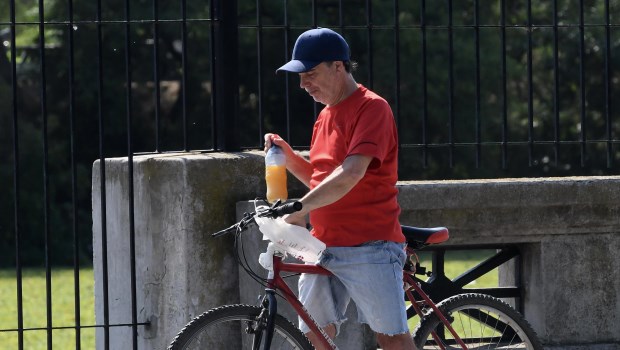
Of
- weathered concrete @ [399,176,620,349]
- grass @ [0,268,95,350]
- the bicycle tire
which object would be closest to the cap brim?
the bicycle tire

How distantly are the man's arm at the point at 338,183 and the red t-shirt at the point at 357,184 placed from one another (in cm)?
13

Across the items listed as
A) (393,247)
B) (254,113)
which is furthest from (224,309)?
(254,113)

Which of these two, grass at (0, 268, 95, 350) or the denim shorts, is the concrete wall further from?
grass at (0, 268, 95, 350)

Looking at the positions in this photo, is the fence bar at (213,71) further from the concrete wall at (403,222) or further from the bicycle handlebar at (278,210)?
the bicycle handlebar at (278,210)

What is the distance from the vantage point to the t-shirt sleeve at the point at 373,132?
5.49 metres

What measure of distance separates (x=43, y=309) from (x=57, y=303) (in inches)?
9.4

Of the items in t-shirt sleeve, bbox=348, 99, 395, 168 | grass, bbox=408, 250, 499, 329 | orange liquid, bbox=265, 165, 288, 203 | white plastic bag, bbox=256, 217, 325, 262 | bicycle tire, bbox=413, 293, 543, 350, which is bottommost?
grass, bbox=408, 250, 499, 329

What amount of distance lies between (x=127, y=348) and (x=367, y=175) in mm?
2316

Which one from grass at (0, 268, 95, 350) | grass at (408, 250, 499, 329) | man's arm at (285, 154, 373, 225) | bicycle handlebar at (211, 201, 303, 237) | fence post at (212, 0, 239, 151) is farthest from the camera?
grass at (408, 250, 499, 329)

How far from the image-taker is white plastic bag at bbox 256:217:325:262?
5574mm

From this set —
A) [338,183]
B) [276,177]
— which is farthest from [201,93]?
[338,183]

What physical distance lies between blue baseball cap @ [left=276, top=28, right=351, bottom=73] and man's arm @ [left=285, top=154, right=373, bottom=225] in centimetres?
43

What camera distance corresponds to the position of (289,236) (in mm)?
5578

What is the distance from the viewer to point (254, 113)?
24.1 metres
